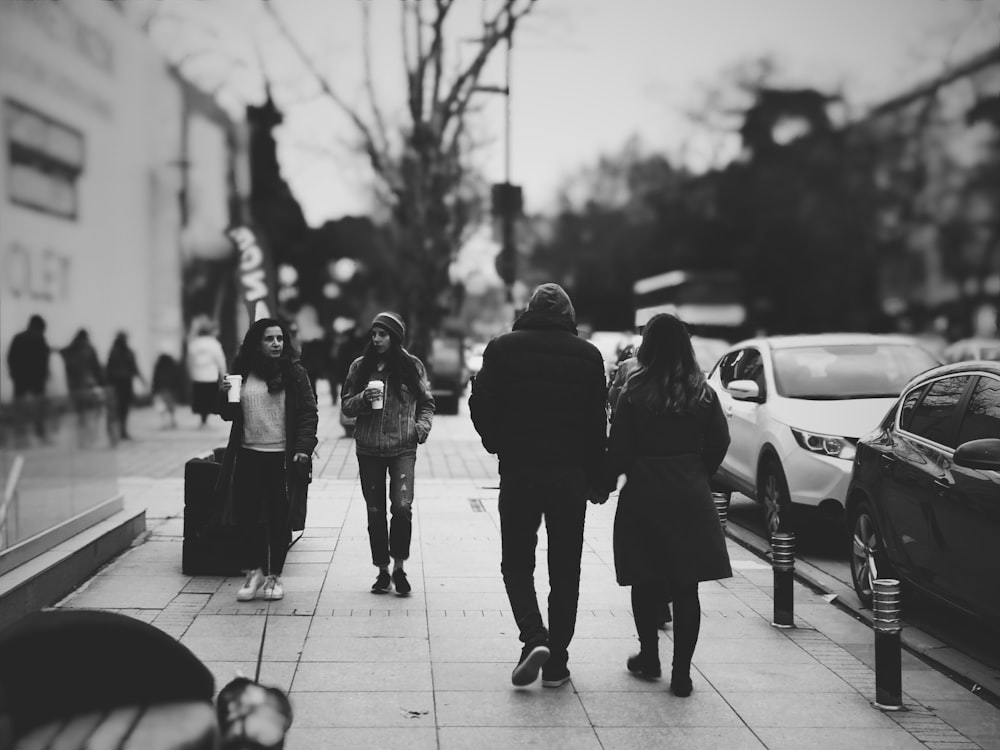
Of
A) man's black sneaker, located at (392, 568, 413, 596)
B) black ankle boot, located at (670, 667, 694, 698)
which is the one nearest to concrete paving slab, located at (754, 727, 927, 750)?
black ankle boot, located at (670, 667, 694, 698)

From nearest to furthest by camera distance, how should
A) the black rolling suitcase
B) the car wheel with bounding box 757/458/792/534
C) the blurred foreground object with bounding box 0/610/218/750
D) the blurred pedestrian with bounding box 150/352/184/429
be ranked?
1. the blurred foreground object with bounding box 0/610/218/750
2. the black rolling suitcase
3. the car wheel with bounding box 757/458/792/534
4. the blurred pedestrian with bounding box 150/352/184/429

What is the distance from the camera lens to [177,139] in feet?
82.8

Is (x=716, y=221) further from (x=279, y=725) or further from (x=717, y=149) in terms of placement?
(x=279, y=725)

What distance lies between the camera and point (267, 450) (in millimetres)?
7391

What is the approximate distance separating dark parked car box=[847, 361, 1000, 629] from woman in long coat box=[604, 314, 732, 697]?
131cm

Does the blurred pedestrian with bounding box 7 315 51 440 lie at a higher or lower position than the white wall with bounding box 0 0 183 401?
lower

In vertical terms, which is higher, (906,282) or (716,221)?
(716,221)

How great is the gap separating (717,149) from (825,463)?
51.7m

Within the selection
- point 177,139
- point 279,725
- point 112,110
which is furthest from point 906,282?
point 279,725

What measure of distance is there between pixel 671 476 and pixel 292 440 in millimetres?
2743

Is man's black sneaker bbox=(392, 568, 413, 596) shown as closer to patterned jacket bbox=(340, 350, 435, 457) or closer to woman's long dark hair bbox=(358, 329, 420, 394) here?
patterned jacket bbox=(340, 350, 435, 457)

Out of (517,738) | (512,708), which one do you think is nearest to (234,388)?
(512,708)

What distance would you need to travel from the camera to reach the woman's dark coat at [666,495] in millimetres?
5586

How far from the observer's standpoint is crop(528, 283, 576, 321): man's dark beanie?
231 inches
